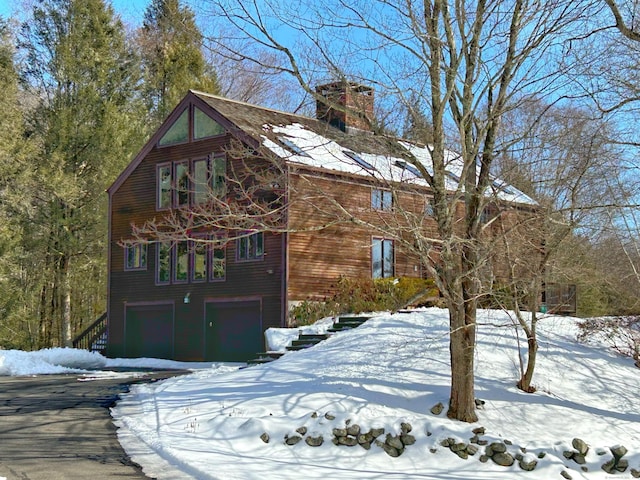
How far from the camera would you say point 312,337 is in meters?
20.9

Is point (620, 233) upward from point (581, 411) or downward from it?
upward

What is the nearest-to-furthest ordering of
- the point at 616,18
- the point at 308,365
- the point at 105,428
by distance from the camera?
the point at 616,18 → the point at 105,428 → the point at 308,365

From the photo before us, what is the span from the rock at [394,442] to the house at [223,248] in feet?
35.3

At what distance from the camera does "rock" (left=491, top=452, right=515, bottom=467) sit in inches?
500

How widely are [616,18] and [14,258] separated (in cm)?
2643

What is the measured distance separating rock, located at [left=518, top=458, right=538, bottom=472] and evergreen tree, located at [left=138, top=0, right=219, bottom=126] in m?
29.7

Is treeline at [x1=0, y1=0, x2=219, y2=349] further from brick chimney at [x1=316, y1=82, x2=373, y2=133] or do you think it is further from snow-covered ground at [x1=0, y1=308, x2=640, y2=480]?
brick chimney at [x1=316, y1=82, x2=373, y2=133]

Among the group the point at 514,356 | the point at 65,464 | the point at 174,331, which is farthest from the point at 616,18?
the point at 174,331

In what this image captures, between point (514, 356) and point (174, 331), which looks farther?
point (174, 331)

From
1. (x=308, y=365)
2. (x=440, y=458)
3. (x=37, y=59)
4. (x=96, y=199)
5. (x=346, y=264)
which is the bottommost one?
(x=440, y=458)

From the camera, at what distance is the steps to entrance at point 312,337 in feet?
66.4

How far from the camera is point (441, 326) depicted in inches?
727

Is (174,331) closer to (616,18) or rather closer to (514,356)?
(514,356)

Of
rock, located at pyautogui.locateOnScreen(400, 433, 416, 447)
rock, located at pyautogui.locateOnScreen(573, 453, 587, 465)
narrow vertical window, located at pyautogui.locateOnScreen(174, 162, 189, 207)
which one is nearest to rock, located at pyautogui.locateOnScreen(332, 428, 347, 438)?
rock, located at pyautogui.locateOnScreen(400, 433, 416, 447)
